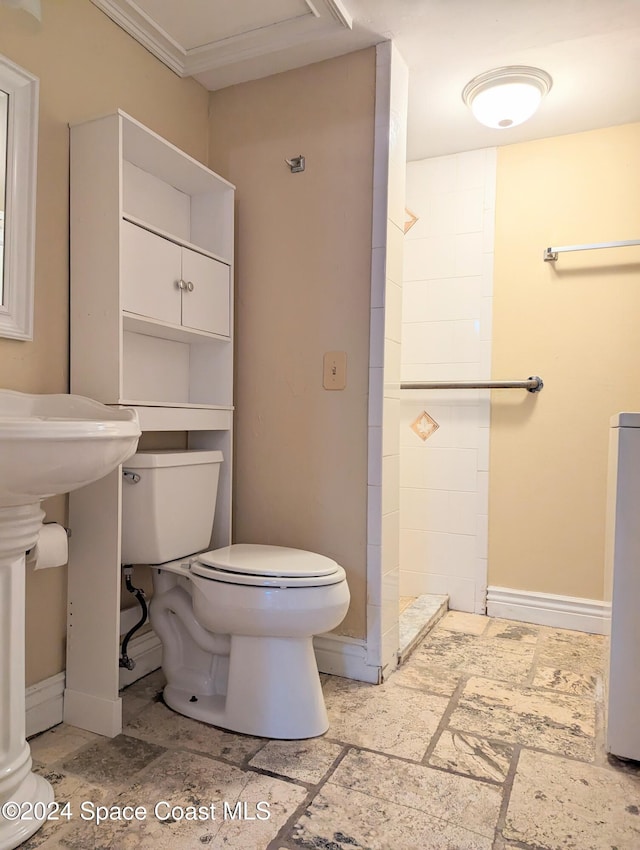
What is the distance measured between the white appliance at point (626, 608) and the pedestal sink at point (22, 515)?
119 cm

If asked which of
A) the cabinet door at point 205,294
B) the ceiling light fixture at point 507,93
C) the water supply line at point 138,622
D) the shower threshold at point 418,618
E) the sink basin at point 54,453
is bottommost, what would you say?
the shower threshold at point 418,618

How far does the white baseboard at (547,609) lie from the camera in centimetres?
237

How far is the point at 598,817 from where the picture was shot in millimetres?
1242

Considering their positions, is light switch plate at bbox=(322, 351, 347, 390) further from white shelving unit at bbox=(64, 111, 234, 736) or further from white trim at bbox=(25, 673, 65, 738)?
white trim at bbox=(25, 673, 65, 738)

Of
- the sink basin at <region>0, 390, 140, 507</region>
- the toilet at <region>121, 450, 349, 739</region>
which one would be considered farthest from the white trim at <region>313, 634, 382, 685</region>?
the sink basin at <region>0, 390, 140, 507</region>

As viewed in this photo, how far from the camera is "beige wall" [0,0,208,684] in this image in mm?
1495

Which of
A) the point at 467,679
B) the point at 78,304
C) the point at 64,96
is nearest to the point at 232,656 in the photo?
the point at 467,679

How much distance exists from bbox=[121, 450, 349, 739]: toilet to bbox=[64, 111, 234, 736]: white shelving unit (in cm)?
13

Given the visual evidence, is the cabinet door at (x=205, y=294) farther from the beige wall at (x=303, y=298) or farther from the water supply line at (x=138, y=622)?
the water supply line at (x=138, y=622)

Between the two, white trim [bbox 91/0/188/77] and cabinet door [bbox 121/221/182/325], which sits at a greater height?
white trim [bbox 91/0/188/77]

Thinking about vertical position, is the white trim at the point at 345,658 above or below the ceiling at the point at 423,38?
below

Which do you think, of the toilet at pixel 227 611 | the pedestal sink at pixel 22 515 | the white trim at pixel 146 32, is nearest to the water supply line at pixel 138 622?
the toilet at pixel 227 611

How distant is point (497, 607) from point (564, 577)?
0.31 m

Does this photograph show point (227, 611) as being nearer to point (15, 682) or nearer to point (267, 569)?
point (267, 569)
